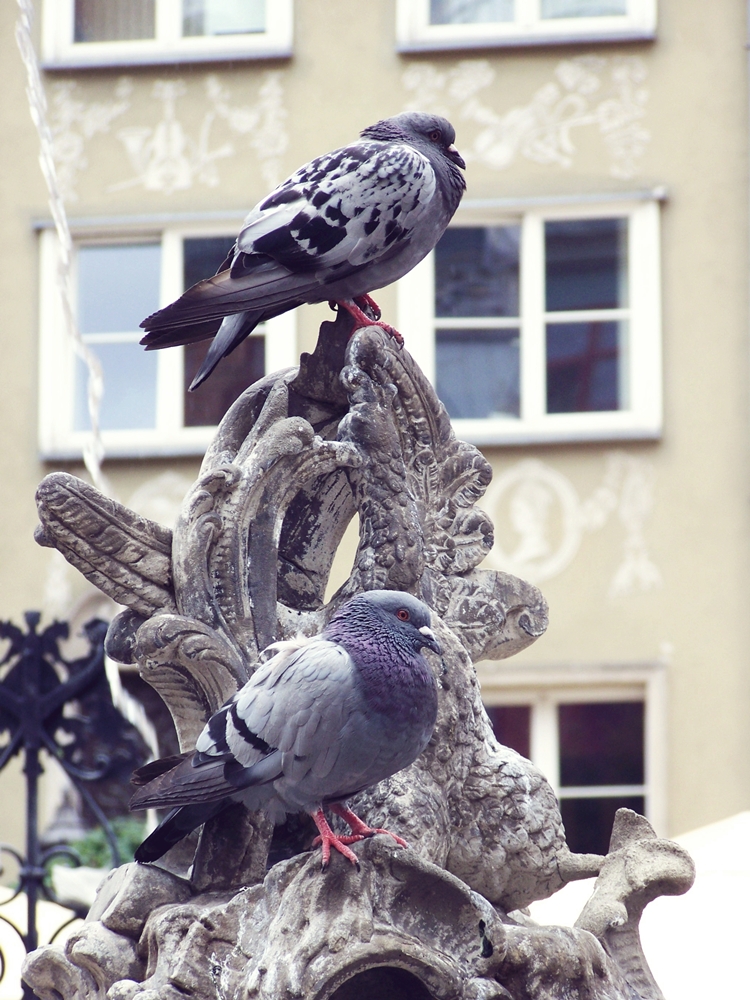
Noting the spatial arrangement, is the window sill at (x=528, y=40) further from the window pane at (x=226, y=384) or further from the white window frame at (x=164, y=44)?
the window pane at (x=226, y=384)

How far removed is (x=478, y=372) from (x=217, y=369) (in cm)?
158

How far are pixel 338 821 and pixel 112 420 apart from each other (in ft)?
24.2

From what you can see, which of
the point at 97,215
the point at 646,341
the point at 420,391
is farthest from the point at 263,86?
the point at 420,391

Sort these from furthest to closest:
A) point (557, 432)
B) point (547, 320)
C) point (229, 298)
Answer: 1. point (547, 320)
2. point (557, 432)
3. point (229, 298)

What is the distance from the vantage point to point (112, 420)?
9750 mm

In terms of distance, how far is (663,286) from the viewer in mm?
9195

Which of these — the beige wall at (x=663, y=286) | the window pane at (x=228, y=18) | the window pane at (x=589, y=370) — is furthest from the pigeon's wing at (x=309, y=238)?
the window pane at (x=228, y=18)

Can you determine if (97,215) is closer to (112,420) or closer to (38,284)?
(38,284)

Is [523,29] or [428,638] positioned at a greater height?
[523,29]

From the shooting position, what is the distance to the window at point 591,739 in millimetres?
8711

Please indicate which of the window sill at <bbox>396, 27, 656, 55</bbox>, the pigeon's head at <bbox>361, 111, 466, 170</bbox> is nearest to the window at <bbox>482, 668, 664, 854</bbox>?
the window sill at <bbox>396, 27, 656, 55</bbox>

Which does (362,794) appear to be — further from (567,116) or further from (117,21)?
(117,21)

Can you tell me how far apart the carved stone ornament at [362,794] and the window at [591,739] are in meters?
5.74

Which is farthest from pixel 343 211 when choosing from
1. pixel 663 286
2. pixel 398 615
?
pixel 663 286
